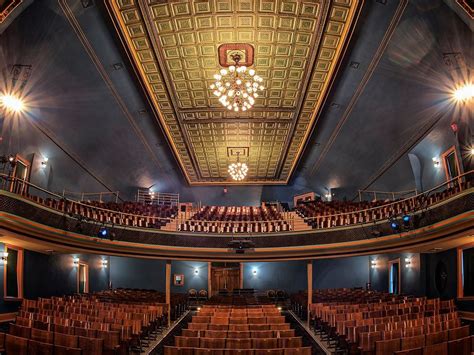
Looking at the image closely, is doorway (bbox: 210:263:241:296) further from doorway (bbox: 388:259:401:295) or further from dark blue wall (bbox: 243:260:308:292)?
doorway (bbox: 388:259:401:295)

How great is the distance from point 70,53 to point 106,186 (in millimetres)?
9844

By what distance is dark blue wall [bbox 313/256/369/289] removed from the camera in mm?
17922

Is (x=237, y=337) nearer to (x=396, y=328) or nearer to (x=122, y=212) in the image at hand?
(x=396, y=328)

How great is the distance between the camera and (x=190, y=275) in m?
18.8

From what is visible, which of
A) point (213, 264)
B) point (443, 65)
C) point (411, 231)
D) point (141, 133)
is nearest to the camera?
point (443, 65)

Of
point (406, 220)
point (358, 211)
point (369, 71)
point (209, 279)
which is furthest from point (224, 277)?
point (369, 71)

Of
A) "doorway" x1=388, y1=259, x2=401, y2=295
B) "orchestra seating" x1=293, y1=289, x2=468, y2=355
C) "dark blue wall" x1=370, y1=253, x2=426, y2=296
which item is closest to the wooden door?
"dark blue wall" x1=370, y1=253, x2=426, y2=296

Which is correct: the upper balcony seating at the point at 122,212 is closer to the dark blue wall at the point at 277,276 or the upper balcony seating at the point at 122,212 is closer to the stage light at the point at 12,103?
the stage light at the point at 12,103

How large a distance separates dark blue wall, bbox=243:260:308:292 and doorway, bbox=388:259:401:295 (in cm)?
383

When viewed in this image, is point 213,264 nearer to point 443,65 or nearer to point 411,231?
point 411,231

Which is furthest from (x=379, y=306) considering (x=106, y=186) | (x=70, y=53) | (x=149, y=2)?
(x=106, y=186)

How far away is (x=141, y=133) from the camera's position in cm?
1602

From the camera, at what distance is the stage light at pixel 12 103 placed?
431 inches

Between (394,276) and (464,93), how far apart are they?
786cm
